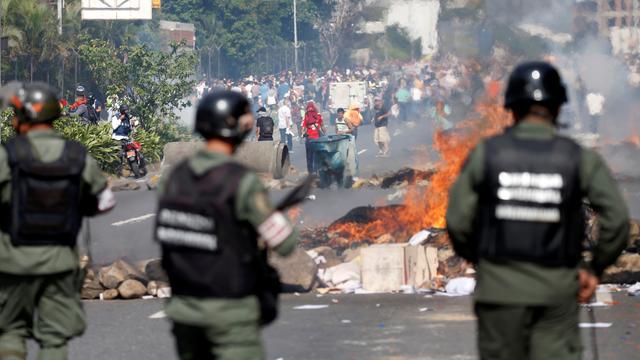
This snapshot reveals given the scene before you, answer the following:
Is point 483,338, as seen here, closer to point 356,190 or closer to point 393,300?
point 393,300

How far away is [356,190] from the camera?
26953 millimetres

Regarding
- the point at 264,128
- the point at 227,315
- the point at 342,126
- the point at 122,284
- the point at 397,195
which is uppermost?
the point at 227,315

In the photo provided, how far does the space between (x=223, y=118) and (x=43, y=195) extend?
1716 millimetres

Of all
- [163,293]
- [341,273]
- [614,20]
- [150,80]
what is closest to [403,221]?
[341,273]

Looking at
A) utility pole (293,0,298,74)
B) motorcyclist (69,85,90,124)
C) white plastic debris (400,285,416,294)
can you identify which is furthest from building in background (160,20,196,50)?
white plastic debris (400,285,416,294)

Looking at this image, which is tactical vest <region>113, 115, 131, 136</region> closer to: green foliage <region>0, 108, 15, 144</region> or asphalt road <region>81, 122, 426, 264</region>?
asphalt road <region>81, 122, 426, 264</region>

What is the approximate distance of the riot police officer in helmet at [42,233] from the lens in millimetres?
7152

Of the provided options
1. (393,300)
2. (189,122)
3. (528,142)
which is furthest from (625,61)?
(528,142)

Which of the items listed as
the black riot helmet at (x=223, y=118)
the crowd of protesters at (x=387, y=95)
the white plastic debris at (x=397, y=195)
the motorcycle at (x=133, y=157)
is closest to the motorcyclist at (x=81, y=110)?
the motorcycle at (x=133, y=157)

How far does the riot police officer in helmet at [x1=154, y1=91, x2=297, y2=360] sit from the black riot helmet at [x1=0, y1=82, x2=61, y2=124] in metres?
1.71

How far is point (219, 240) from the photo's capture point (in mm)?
5750

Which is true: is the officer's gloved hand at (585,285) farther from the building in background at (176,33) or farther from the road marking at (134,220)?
the building in background at (176,33)

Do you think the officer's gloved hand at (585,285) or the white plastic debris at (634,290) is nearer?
the officer's gloved hand at (585,285)

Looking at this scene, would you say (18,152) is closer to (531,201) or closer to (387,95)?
(531,201)
